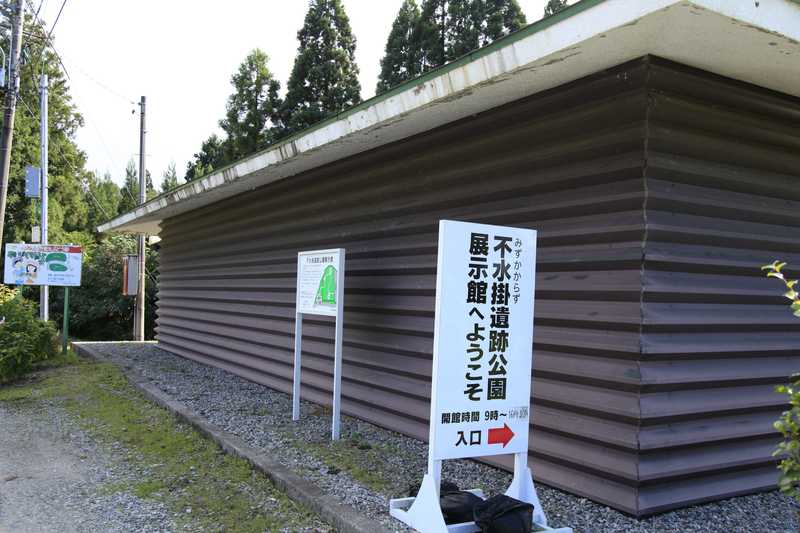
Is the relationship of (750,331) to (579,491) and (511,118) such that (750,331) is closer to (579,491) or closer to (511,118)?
(579,491)

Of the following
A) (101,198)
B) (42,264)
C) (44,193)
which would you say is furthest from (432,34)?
(101,198)

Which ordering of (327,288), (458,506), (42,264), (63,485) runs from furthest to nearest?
(42,264) < (327,288) < (63,485) < (458,506)

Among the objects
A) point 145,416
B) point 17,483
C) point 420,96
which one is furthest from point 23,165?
point 420,96

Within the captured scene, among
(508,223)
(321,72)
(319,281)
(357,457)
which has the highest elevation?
(321,72)

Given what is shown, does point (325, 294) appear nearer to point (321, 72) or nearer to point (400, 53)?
point (400, 53)

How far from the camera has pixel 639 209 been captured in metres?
3.96

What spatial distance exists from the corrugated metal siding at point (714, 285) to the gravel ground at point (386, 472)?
0.17 meters

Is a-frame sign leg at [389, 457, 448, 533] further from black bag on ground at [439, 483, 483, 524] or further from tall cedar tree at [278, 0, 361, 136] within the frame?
tall cedar tree at [278, 0, 361, 136]

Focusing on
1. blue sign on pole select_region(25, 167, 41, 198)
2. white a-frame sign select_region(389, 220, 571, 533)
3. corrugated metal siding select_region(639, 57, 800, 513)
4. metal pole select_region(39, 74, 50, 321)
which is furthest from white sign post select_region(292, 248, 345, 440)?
blue sign on pole select_region(25, 167, 41, 198)

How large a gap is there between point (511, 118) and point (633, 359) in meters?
2.05

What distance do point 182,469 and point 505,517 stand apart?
3186mm

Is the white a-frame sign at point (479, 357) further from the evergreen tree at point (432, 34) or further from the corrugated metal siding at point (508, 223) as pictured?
the evergreen tree at point (432, 34)

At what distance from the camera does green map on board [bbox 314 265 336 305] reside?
6.22 m

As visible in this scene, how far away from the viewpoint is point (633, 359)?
3939 mm
